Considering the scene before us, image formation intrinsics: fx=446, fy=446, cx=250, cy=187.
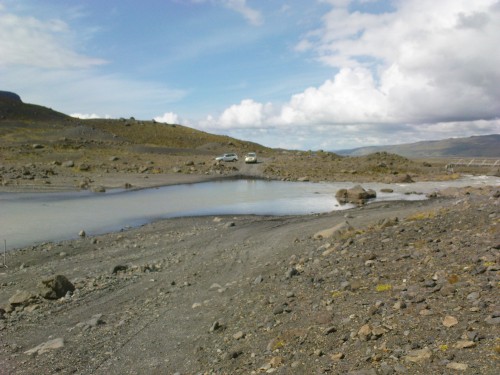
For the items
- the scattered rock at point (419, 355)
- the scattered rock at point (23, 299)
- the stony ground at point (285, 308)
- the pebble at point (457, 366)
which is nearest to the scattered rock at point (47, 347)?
the stony ground at point (285, 308)

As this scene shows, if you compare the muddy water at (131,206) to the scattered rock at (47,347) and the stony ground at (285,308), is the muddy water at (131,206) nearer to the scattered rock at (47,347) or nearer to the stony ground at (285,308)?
the stony ground at (285,308)

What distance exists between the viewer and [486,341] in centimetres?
571

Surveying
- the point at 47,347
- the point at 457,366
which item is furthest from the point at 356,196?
the point at 457,366

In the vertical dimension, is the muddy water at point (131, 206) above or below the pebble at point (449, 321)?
below

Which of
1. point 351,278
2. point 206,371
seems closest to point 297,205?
point 351,278

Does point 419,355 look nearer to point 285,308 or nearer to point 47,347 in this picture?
point 285,308

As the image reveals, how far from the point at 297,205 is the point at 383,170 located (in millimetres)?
35588

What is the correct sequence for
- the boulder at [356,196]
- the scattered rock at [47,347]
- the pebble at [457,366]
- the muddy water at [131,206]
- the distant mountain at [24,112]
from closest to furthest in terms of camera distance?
the pebble at [457,366] → the scattered rock at [47,347] → the muddy water at [131,206] → the boulder at [356,196] → the distant mountain at [24,112]

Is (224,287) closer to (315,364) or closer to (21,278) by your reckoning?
(315,364)

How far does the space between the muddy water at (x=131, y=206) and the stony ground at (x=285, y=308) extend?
9.39 m

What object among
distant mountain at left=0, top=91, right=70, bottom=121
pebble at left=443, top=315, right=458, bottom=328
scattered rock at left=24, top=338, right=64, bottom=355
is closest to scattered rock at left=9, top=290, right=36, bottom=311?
scattered rock at left=24, top=338, right=64, bottom=355

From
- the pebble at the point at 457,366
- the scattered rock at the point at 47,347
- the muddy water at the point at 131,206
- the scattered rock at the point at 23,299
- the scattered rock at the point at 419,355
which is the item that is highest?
the pebble at the point at 457,366

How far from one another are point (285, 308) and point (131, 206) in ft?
91.3

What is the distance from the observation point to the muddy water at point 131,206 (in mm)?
25547
